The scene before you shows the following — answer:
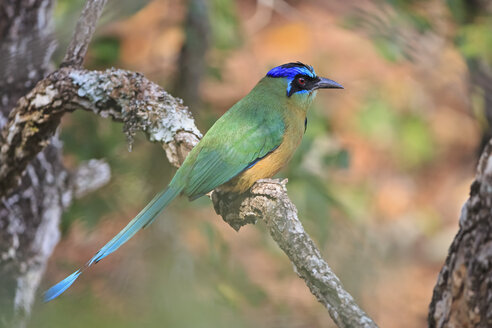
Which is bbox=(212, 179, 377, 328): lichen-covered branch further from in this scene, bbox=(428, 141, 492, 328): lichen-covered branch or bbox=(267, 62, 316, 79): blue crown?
bbox=(267, 62, 316, 79): blue crown

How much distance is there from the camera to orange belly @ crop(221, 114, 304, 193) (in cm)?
295

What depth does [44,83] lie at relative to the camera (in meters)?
2.86

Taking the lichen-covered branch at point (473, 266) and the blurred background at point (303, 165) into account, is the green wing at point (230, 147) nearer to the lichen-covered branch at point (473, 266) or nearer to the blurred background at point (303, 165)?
the blurred background at point (303, 165)

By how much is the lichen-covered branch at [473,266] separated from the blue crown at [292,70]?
5.47 feet

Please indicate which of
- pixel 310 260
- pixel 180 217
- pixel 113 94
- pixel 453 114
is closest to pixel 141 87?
pixel 113 94

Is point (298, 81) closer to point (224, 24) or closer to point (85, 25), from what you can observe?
point (85, 25)

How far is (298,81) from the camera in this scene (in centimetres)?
354

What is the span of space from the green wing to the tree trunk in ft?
3.17

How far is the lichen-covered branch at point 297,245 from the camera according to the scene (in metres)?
1.94

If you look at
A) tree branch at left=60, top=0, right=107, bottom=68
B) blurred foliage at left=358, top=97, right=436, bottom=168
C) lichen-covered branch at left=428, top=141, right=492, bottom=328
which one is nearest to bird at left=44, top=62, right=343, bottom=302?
tree branch at left=60, top=0, right=107, bottom=68

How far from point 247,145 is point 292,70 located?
62 centimetres

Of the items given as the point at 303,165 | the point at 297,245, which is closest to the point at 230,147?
the point at 297,245

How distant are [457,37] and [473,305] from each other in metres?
2.93

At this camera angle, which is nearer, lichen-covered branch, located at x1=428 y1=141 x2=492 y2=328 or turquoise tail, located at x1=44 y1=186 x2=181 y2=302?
lichen-covered branch, located at x1=428 y1=141 x2=492 y2=328
